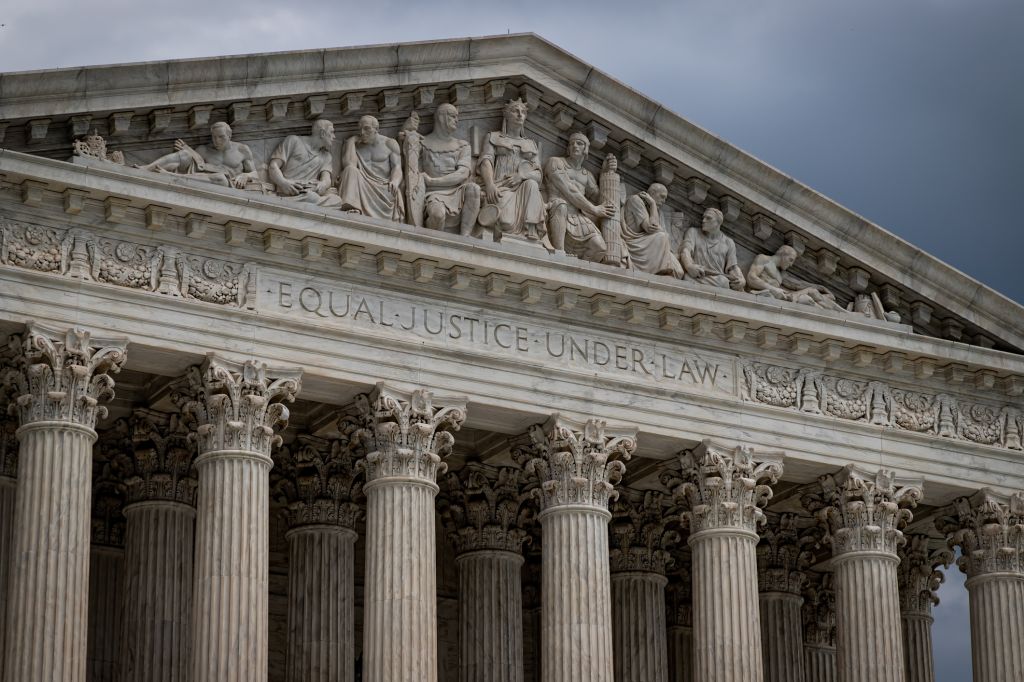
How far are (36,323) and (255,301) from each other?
391 centimetres

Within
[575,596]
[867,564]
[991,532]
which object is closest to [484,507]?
[575,596]

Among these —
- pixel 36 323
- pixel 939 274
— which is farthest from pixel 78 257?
pixel 939 274

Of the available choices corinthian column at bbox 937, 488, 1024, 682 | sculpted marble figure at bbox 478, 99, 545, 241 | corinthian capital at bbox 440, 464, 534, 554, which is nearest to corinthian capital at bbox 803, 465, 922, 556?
corinthian column at bbox 937, 488, 1024, 682

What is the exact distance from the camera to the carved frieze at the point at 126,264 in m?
38.4

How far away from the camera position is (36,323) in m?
38.0

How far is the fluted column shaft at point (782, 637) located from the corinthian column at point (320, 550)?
9.77 meters

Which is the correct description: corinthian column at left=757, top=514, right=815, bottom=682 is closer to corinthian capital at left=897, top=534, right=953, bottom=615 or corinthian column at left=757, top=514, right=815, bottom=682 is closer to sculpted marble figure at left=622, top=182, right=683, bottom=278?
corinthian capital at left=897, top=534, right=953, bottom=615

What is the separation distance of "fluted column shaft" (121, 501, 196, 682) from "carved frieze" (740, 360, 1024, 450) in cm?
1074

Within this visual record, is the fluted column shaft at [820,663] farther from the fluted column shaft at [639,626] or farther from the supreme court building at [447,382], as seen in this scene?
the fluted column shaft at [639,626]

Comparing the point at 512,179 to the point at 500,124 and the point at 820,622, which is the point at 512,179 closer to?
the point at 500,124

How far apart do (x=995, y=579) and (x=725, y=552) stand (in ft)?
20.4

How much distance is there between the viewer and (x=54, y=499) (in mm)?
37375

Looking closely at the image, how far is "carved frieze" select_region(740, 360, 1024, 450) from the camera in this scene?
44812mm

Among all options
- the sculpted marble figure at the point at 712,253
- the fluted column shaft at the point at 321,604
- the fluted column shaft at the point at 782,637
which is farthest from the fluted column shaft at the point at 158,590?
the fluted column shaft at the point at 782,637
